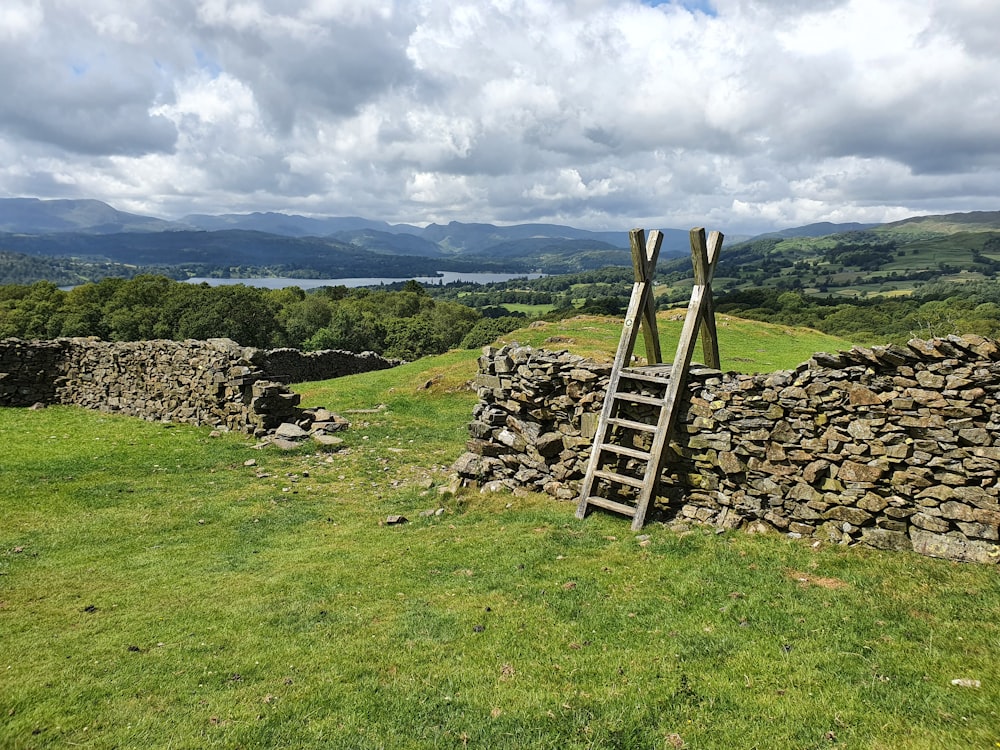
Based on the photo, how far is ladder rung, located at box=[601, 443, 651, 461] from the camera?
10.8m

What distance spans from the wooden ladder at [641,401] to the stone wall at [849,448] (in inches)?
22.4

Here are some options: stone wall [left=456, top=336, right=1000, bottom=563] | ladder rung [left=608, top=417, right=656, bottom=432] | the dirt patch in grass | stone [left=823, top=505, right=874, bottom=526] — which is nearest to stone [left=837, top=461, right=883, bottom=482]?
stone wall [left=456, top=336, right=1000, bottom=563]

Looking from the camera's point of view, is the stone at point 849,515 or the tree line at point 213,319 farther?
the tree line at point 213,319

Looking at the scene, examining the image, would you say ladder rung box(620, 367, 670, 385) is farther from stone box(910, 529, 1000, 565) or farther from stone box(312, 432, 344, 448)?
stone box(312, 432, 344, 448)

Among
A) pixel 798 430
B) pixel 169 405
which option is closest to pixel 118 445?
→ pixel 169 405

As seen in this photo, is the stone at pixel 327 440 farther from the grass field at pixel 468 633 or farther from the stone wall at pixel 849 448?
the stone wall at pixel 849 448

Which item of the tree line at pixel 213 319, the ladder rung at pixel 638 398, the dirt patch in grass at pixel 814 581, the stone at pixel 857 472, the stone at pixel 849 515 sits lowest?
the tree line at pixel 213 319

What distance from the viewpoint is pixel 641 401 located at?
11.2 metres

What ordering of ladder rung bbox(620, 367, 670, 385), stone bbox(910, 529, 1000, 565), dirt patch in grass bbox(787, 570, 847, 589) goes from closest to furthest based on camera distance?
dirt patch in grass bbox(787, 570, 847, 589)
stone bbox(910, 529, 1000, 565)
ladder rung bbox(620, 367, 670, 385)

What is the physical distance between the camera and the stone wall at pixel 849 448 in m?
8.38

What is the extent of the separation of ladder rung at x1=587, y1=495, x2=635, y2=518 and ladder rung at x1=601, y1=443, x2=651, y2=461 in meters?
1.01

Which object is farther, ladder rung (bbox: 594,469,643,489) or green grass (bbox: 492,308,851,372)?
green grass (bbox: 492,308,851,372)

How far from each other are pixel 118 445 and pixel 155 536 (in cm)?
884

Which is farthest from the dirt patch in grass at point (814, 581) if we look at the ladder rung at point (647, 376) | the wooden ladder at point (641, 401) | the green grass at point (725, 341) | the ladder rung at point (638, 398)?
the green grass at point (725, 341)
